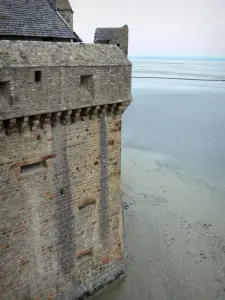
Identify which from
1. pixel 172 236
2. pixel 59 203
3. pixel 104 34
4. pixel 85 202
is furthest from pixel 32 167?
pixel 172 236

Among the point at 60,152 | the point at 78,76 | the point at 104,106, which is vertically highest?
the point at 78,76

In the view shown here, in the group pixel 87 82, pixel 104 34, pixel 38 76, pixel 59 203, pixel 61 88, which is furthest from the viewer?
pixel 104 34

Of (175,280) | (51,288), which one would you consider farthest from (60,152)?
(175,280)

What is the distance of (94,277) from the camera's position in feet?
40.0

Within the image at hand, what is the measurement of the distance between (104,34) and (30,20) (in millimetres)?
3160

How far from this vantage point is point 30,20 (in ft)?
37.3

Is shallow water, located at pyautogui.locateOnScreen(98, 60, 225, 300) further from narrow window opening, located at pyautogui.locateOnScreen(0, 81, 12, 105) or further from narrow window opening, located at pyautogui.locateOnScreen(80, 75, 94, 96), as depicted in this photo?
narrow window opening, located at pyautogui.locateOnScreen(0, 81, 12, 105)

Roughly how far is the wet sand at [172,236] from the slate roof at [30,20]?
9432mm

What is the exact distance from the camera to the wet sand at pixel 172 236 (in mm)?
13617

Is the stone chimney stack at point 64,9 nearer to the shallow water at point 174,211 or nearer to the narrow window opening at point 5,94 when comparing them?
the narrow window opening at point 5,94

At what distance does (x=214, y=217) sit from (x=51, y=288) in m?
11.2

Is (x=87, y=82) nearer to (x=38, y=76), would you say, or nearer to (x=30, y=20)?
(x=38, y=76)

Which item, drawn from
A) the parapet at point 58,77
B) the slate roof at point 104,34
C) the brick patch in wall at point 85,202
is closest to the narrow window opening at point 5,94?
the parapet at point 58,77

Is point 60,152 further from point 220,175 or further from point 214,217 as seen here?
point 220,175
